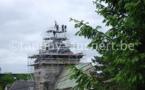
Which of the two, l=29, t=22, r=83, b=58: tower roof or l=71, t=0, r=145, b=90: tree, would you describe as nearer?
l=71, t=0, r=145, b=90: tree

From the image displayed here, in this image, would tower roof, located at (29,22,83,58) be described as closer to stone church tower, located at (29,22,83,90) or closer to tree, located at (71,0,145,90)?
stone church tower, located at (29,22,83,90)

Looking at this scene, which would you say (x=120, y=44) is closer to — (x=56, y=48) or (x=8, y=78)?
(x=56, y=48)

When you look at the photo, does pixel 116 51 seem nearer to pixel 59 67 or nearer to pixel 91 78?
pixel 91 78

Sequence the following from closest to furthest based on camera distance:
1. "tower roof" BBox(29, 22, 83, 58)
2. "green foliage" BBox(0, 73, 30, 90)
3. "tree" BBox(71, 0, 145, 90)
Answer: "tree" BBox(71, 0, 145, 90) < "tower roof" BBox(29, 22, 83, 58) < "green foliage" BBox(0, 73, 30, 90)

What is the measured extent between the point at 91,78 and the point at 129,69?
197cm

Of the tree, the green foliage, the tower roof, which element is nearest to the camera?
the tree

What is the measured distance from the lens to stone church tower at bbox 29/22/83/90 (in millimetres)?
99438

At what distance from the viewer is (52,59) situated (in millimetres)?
101500

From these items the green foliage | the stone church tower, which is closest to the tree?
the stone church tower

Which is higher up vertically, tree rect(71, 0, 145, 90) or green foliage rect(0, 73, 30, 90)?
tree rect(71, 0, 145, 90)

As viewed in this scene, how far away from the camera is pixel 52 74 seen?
339 ft

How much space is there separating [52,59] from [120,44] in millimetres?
85499

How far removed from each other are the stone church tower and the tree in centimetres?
7945

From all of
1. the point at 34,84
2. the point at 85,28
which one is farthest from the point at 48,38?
the point at 85,28
